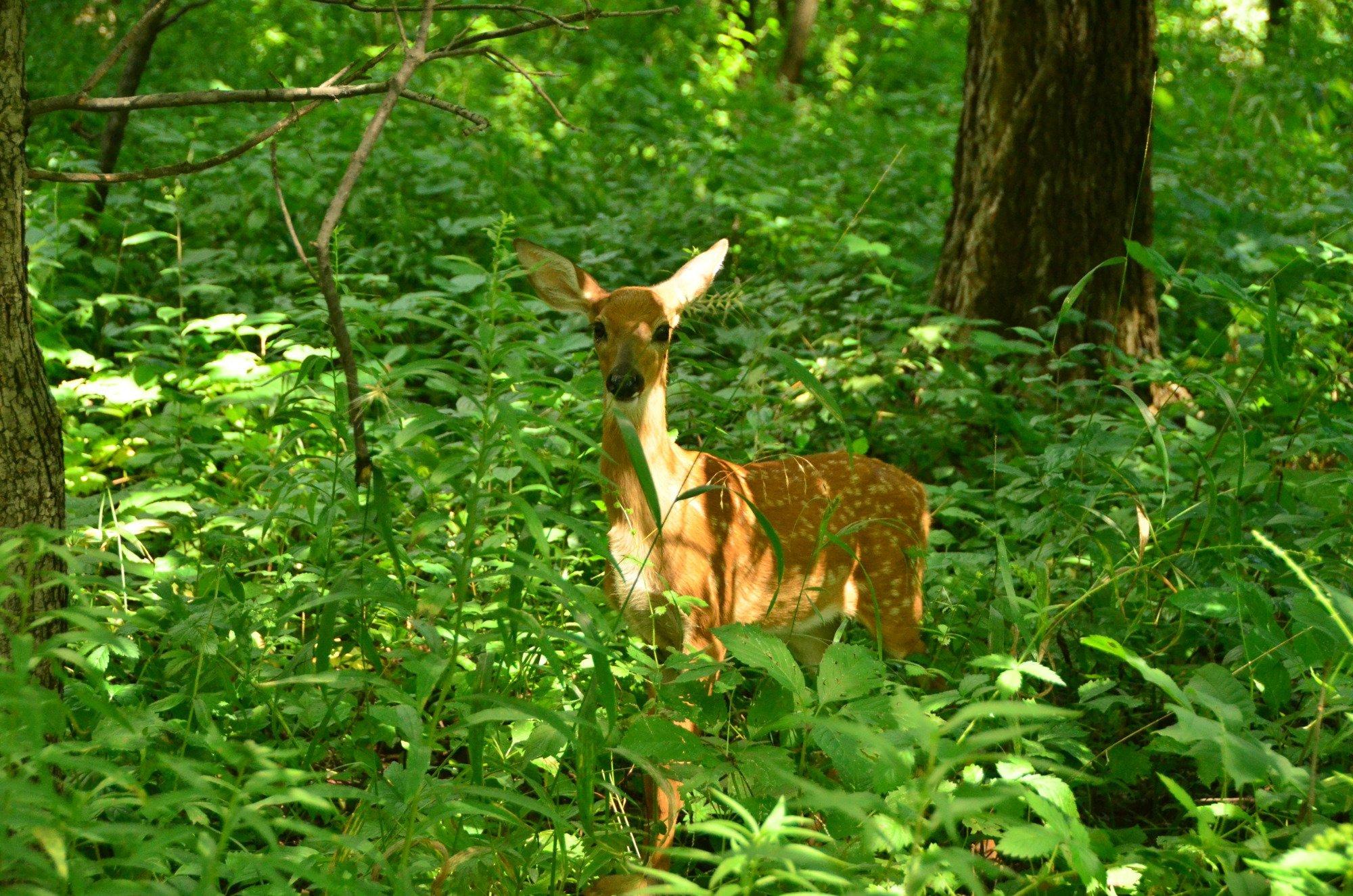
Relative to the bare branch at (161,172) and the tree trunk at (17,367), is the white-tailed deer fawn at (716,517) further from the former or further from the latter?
the tree trunk at (17,367)

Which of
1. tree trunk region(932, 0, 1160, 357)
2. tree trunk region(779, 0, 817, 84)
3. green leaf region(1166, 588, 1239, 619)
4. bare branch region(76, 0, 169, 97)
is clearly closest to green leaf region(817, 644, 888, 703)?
green leaf region(1166, 588, 1239, 619)

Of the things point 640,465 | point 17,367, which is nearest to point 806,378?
point 640,465

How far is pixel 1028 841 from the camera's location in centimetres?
190

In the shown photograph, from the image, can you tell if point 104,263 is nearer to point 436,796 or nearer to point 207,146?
point 207,146

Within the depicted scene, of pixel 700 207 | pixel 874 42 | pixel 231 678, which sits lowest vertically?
pixel 231 678

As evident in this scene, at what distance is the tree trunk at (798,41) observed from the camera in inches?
550

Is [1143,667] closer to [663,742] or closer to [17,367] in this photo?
[663,742]

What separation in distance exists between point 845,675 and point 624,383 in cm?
121

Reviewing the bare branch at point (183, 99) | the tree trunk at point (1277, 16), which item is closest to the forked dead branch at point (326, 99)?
the bare branch at point (183, 99)

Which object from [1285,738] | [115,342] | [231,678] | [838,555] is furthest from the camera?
[115,342]

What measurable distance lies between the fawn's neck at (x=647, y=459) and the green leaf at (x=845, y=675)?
1.05m

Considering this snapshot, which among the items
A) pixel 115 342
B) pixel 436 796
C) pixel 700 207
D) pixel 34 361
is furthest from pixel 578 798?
pixel 700 207

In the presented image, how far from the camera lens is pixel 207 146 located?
7.33 m

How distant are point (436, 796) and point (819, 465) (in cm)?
191
